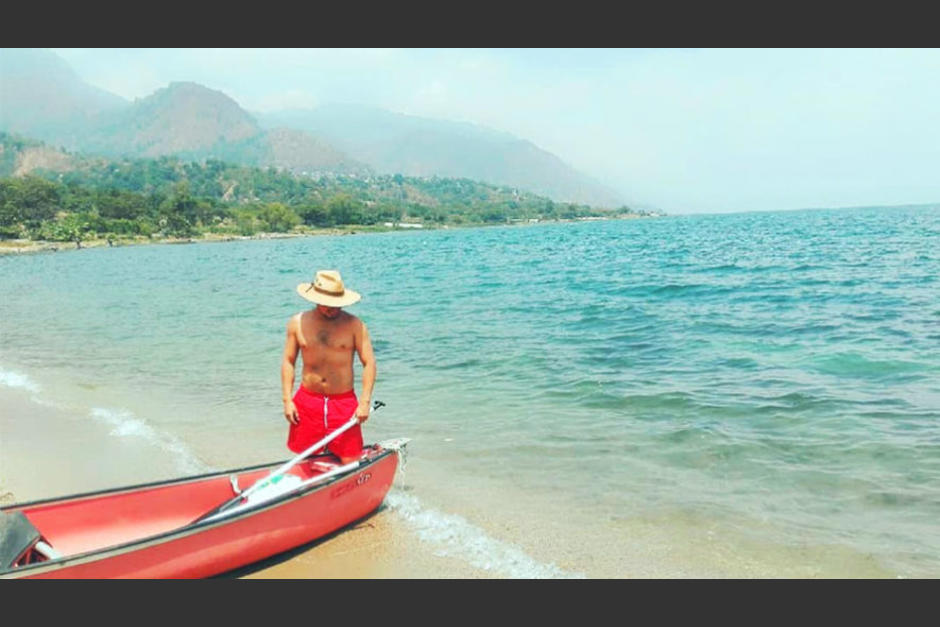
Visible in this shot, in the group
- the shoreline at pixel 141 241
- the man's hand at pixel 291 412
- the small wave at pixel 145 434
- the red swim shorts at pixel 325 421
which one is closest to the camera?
the man's hand at pixel 291 412

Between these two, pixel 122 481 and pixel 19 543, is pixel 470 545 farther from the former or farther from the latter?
pixel 122 481

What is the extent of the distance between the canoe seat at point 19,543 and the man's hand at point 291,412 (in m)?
2.61

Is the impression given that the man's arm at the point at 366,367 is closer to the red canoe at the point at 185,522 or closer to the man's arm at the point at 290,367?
the red canoe at the point at 185,522

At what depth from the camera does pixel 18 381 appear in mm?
16047

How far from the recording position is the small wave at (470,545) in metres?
6.82

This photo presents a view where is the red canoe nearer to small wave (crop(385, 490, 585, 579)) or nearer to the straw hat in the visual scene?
small wave (crop(385, 490, 585, 579))

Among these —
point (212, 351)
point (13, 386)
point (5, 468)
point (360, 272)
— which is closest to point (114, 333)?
point (212, 351)

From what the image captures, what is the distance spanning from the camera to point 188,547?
6262 millimetres

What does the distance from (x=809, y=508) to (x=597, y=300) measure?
1856cm

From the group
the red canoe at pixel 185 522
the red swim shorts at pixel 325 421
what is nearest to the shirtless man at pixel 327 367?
the red swim shorts at pixel 325 421

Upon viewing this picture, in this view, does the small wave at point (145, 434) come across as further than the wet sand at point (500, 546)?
Yes

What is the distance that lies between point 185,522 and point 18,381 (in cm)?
1134

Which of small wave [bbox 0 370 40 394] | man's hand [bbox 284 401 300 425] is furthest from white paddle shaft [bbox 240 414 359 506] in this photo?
small wave [bbox 0 370 40 394]

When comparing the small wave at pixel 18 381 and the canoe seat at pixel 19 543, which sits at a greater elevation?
the canoe seat at pixel 19 543
